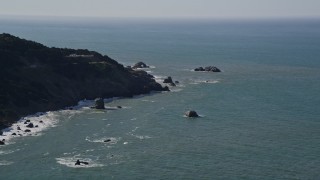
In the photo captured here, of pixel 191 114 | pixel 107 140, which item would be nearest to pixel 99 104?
pixel 191 114

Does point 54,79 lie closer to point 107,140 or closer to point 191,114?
point 191,114

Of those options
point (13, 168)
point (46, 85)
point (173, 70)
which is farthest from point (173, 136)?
point (173, 70)

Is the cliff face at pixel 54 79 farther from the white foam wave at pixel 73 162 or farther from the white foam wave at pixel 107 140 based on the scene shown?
→ the white foam wave at pixel 73 162

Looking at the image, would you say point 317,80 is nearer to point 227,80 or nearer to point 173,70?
point 227,80

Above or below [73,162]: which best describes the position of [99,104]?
above

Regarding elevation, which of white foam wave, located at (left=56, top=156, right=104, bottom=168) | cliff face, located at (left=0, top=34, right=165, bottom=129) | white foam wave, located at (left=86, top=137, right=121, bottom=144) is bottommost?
white foam wave, located at (left=56, top=156, right=104, bottom=168)

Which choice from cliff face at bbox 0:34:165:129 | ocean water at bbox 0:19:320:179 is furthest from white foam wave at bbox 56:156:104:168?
cliff face at bbox 0:34:165:129

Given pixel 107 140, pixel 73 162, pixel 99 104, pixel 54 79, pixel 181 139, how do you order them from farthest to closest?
pixel 54 79, pixel 99 104, pixel 181 139, pixel 107 140, pixel 73 162

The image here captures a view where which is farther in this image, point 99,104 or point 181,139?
point 99,104

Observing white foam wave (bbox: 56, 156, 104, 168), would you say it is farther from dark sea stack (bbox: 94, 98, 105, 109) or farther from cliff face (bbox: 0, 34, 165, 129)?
dark sea stack (bbox: 94, 98, 105, 109)
